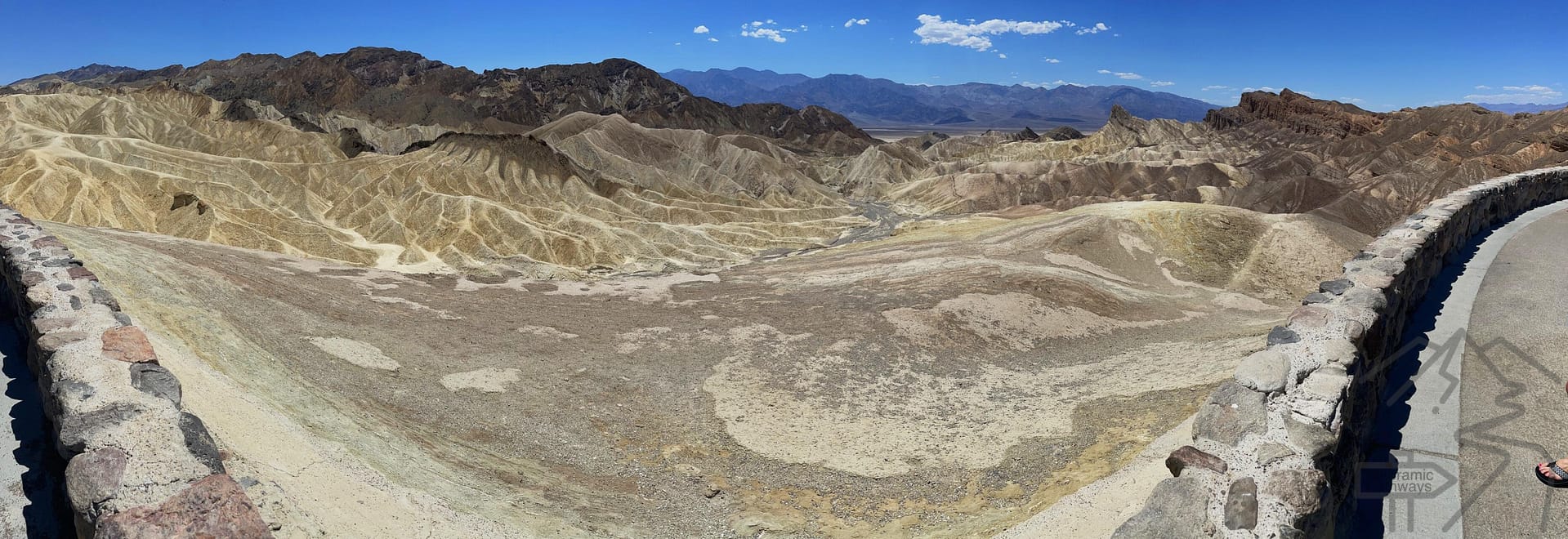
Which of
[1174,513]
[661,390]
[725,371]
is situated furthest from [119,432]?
[725,371]

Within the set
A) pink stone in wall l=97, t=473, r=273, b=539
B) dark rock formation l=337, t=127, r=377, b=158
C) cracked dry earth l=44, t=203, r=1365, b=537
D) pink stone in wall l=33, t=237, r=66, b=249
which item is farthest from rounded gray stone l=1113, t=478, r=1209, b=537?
dark rock formation l=337, t=127, r=377, b=158

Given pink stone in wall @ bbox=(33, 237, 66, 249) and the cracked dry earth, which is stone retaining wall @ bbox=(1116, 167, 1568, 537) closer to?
the cracked dry earth

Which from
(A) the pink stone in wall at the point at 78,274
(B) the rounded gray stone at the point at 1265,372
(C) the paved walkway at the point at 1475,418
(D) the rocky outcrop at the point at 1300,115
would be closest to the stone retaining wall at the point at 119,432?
(A) the pink stone in wall at the point at 78,274

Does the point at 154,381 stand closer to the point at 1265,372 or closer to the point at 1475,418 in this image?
the point at 1265,372

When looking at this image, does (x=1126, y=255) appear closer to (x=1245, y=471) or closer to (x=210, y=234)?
(x=1245, y=471)

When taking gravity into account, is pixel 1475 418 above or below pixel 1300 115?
below
